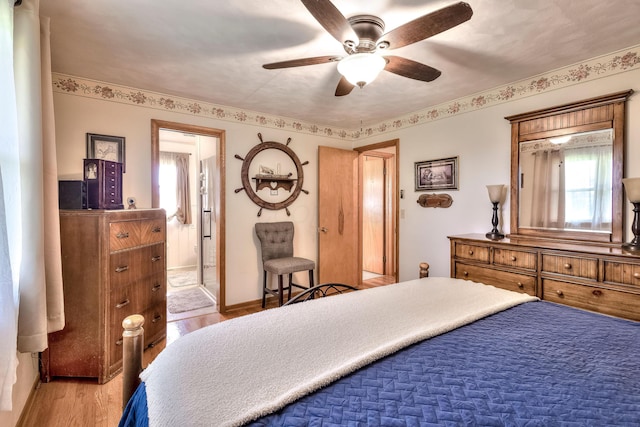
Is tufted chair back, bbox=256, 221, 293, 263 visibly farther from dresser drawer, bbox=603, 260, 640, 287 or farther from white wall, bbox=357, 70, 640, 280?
dresser drawer, bbox=603, 260, 640, 287

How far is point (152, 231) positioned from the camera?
8.64 feet

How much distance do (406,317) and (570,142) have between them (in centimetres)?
231

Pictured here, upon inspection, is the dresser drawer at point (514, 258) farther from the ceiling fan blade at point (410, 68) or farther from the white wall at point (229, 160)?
the white wall at point (229, 160)

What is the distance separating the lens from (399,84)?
2828 millimetres

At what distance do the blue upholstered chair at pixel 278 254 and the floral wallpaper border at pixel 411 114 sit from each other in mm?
1287

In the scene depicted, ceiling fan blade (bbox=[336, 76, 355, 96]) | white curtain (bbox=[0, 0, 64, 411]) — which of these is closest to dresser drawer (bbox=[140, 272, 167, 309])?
white curtain (bbox=[0, 0, 64, 411])

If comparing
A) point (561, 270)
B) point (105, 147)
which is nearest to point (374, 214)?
point (561, 270)

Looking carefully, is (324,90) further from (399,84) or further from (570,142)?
(570,142)

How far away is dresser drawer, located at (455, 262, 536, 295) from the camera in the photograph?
7.75ft

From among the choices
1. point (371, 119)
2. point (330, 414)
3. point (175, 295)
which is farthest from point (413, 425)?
point (175, 295)

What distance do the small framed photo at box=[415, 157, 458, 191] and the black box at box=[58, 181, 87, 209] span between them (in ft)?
10.8

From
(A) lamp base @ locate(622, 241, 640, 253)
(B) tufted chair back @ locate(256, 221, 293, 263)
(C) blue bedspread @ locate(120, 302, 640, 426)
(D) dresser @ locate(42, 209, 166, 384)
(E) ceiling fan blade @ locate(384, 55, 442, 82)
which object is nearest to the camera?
(C) blue bedspread @ locate(120, 302, 640, 426)

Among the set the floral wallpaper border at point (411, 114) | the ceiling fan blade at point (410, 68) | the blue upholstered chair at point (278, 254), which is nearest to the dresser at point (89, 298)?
the floral wallpaper border at point (411, 114)

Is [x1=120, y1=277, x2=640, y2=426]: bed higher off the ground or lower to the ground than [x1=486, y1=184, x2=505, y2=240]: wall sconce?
lower
